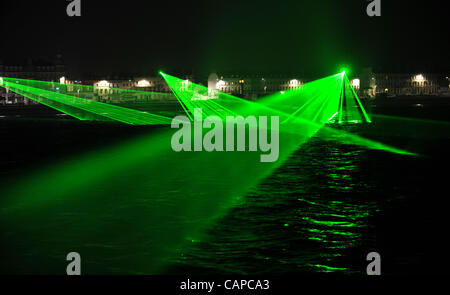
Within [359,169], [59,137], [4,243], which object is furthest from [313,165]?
[59,137]

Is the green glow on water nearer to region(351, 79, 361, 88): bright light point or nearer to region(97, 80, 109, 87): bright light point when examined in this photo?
region(97, 80, 109, 87): bright light point

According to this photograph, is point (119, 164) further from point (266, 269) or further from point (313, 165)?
point (266, 269)

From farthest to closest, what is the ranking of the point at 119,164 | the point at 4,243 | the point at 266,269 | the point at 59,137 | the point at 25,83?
the point at 25,83 → the point at 59,137 → the point at 119,164 → the point at 4,243 → the point at 266,269

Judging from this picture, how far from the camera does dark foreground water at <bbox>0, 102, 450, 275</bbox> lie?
7852 mm

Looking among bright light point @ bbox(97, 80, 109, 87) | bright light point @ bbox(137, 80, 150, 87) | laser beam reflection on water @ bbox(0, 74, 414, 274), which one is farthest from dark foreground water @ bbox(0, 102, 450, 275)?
bright light point @ bbox(137, 80, 150, 87)

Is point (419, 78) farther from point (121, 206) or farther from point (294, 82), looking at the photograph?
point (121, 206)

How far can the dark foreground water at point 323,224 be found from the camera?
7852 millimetres

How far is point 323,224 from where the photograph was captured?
32.9ft

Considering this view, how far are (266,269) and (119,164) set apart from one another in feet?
37.8

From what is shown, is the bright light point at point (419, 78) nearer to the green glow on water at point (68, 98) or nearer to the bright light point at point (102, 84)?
the green glow on water at point (68, 98)

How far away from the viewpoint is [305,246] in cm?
866

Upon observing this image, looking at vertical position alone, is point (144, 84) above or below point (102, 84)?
above

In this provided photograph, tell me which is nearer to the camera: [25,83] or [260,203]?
[260,203]

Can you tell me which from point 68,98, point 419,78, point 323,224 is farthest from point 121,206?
point 419,78
